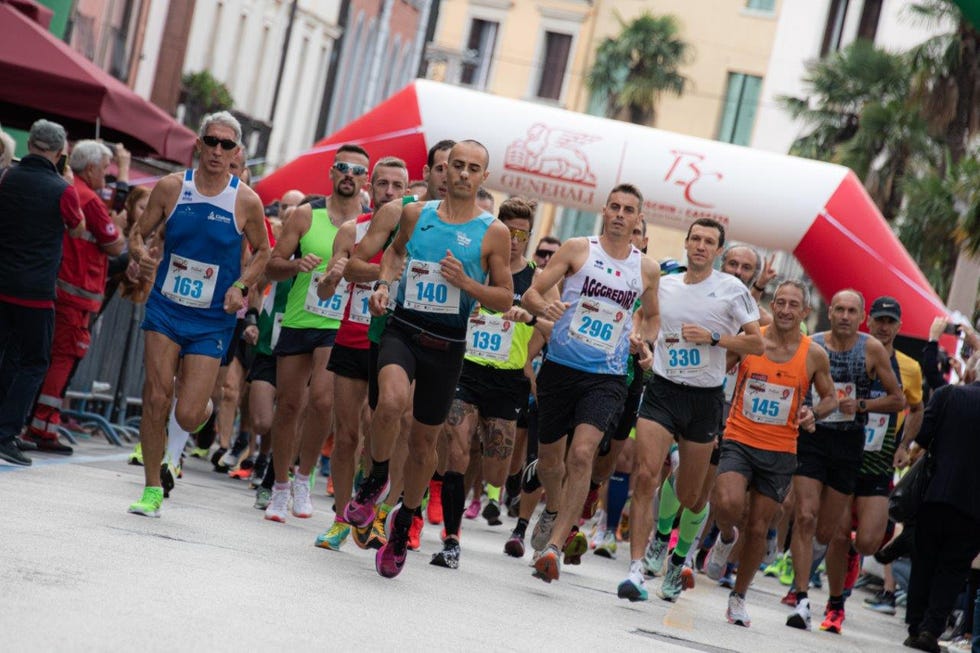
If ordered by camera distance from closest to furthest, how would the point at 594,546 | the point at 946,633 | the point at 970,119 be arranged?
the point at 946,633, the point at 594,546, the point at 970,119

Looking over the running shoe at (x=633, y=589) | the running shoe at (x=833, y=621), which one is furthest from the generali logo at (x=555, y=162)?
the running shoe at (x=633, y=589)

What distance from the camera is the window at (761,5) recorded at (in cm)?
5722

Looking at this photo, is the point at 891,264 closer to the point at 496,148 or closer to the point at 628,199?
the point at 496,148

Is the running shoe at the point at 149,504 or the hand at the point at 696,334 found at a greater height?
the hand at the point at 696,334

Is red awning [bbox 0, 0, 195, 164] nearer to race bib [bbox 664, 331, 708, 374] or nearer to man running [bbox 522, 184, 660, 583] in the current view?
man running [bbox 522, 184, 660, 583]

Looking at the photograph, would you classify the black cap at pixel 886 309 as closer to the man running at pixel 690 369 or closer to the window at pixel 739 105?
the man running at pixel 690 369

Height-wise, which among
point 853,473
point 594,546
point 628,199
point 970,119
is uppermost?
point 970,119

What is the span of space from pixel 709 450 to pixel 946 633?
380 cm

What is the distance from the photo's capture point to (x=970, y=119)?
31891mm

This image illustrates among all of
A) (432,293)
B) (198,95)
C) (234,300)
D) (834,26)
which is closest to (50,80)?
(234,300)

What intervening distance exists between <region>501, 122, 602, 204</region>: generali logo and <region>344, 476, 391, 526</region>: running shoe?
10.3m

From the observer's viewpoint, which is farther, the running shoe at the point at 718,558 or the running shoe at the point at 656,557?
the running shoe at the point at 718,558

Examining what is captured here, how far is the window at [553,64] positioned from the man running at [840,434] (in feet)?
161

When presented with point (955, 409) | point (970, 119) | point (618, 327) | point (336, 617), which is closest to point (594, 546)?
point (955, 409)
